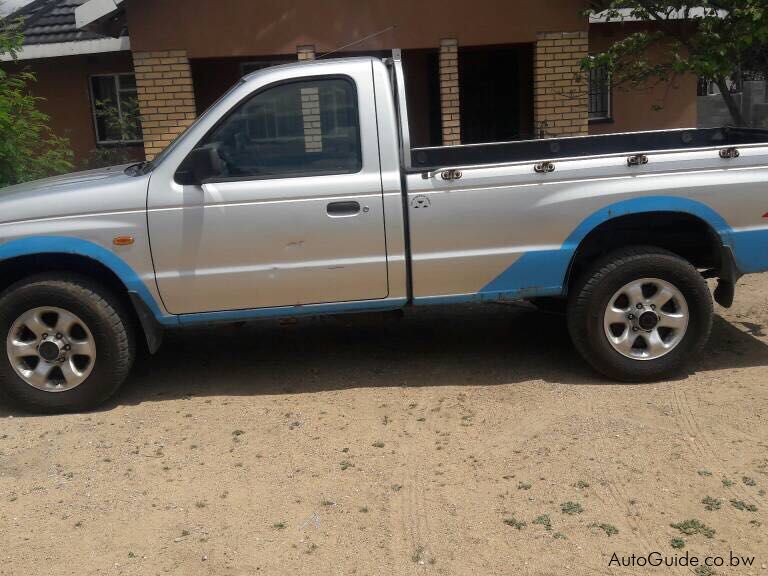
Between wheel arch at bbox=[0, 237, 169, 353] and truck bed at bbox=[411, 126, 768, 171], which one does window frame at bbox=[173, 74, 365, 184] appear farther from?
truck bed at bbox=[411, 126, 768, 171]

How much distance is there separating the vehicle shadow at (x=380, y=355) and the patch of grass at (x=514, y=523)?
1.71 meters

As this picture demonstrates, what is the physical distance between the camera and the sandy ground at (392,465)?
348 centimetres

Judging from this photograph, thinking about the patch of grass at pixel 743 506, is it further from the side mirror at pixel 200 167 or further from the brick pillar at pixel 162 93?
the brick pillar at pixel 162 93

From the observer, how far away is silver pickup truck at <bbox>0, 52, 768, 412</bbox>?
488cm

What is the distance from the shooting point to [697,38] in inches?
355

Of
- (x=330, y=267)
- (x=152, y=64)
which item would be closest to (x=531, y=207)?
(x=330, y=267)

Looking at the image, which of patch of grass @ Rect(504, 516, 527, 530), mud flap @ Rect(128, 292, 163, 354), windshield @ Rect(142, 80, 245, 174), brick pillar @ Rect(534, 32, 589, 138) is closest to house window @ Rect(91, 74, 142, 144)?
brick pillar @ Rect(534, 32, 589, 138)

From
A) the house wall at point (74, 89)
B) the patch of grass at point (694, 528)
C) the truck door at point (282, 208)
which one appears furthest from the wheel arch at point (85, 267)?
the house wall at point (74, 89)

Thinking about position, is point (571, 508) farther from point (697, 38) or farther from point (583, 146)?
point (697, 38)

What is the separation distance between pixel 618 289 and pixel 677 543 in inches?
79.1

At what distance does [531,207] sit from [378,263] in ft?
3.21

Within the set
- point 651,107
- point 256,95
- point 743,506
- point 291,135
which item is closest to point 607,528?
point 743,506

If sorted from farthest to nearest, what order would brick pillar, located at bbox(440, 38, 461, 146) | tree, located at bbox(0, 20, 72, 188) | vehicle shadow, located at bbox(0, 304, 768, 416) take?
brick pillar, located at bbox(440, 38, 461, 146)
tree, located at bbox(0, 20, 72, 188)
vehicle shadow, located at bbox(0, 304, 768, 416)

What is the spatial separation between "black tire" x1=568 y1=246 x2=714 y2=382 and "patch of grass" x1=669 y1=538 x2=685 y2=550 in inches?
71.8
